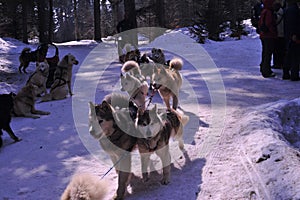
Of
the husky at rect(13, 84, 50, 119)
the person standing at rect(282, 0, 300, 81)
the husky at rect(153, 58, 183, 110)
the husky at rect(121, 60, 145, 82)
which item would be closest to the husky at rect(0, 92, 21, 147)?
the husky at rect(13, 84, 50, 119)

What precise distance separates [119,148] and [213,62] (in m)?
9.16

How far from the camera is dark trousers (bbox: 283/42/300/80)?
320 inches

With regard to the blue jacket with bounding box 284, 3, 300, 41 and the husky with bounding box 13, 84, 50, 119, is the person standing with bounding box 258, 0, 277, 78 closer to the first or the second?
the blue jacket with bounding box 284, 3, 300, 41

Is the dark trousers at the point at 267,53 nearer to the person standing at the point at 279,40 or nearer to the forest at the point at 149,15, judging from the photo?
the person standing at the point at 279,40

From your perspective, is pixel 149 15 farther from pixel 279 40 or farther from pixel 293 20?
pixel 293 20

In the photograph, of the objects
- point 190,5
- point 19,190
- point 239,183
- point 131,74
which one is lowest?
point 19,190

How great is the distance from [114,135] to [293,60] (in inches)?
255

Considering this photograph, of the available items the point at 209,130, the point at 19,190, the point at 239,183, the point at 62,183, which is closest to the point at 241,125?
the point at 209,130

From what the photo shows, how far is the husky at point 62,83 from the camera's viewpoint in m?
8.49

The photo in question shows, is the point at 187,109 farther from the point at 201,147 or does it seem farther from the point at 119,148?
the point at 119,148

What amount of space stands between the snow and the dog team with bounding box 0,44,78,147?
9.6 inches

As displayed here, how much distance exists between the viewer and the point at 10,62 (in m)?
14.3

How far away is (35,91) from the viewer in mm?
7387

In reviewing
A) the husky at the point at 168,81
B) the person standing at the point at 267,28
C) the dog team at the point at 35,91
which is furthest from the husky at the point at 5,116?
the person standing at the point at 267,28
